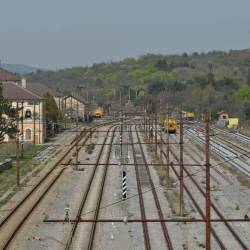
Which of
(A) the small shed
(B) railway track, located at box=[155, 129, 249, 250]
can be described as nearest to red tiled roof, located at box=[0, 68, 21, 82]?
(A) the small shed

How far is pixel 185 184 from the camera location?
130 feet

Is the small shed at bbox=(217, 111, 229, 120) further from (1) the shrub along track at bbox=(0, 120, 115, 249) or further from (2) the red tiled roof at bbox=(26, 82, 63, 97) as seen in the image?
(1) the shrub along track at bbox=(0, 120, 115, 249)

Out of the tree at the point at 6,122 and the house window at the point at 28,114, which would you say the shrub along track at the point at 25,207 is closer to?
the tree at the point at 6,122

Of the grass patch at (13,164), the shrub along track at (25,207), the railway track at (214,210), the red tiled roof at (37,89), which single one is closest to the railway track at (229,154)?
the railway track at (214,210)

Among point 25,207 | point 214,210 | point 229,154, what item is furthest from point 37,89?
point 214,210

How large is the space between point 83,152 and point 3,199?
2689cm

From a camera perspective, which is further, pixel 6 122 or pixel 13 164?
pixel 6 122

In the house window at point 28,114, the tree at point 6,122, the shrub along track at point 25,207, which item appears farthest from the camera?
the house window at point 28,114

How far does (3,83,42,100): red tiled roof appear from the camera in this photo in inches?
2800

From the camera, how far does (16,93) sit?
7225 cm

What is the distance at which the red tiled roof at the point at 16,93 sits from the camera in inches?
2800

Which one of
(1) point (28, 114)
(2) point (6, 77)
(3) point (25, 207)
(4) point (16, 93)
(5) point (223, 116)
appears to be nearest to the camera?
(3) point (25, 207)

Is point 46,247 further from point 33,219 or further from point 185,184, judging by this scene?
point 185,184

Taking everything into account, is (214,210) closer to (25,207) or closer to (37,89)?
(25,207)
